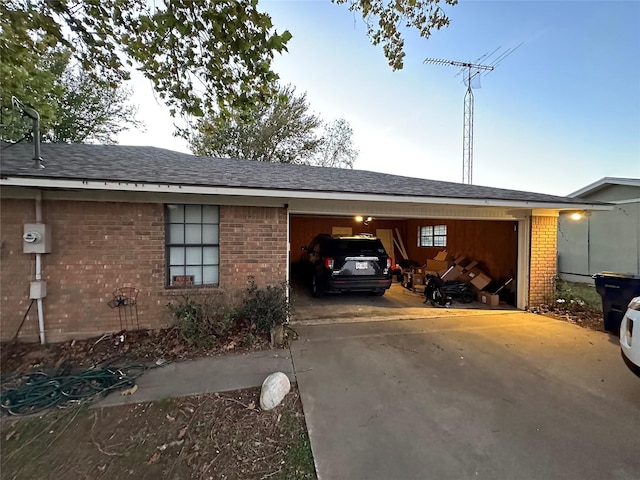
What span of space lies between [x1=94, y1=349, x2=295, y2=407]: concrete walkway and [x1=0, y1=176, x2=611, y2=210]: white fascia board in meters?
2.50

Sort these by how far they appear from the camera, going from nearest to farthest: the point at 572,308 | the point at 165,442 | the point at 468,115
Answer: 1. the point at 165,442
2. the point at 572,308
3. the point at 468,115

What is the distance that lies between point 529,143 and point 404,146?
468cm

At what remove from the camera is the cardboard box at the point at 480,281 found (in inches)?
306

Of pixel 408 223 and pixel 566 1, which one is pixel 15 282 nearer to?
pixel 566 1

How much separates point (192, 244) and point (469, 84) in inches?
476

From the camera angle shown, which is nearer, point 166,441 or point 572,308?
point 166,441

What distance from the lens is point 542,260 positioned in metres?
6.70

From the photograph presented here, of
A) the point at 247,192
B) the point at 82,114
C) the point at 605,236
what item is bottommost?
the point at 605,236

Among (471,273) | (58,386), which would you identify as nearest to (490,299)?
(471,273)

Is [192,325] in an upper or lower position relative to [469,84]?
lower

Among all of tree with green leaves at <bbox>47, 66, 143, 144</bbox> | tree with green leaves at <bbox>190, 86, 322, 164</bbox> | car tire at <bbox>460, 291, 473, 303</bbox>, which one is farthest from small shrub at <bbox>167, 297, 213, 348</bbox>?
tree with green leaves at <bbox>47, 66, 143, 144</bbox>

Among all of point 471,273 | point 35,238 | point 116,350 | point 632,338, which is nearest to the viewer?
point 632,338

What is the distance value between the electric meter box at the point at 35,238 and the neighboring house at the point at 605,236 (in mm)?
11729

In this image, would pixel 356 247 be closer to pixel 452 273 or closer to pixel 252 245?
pixel 252 245
